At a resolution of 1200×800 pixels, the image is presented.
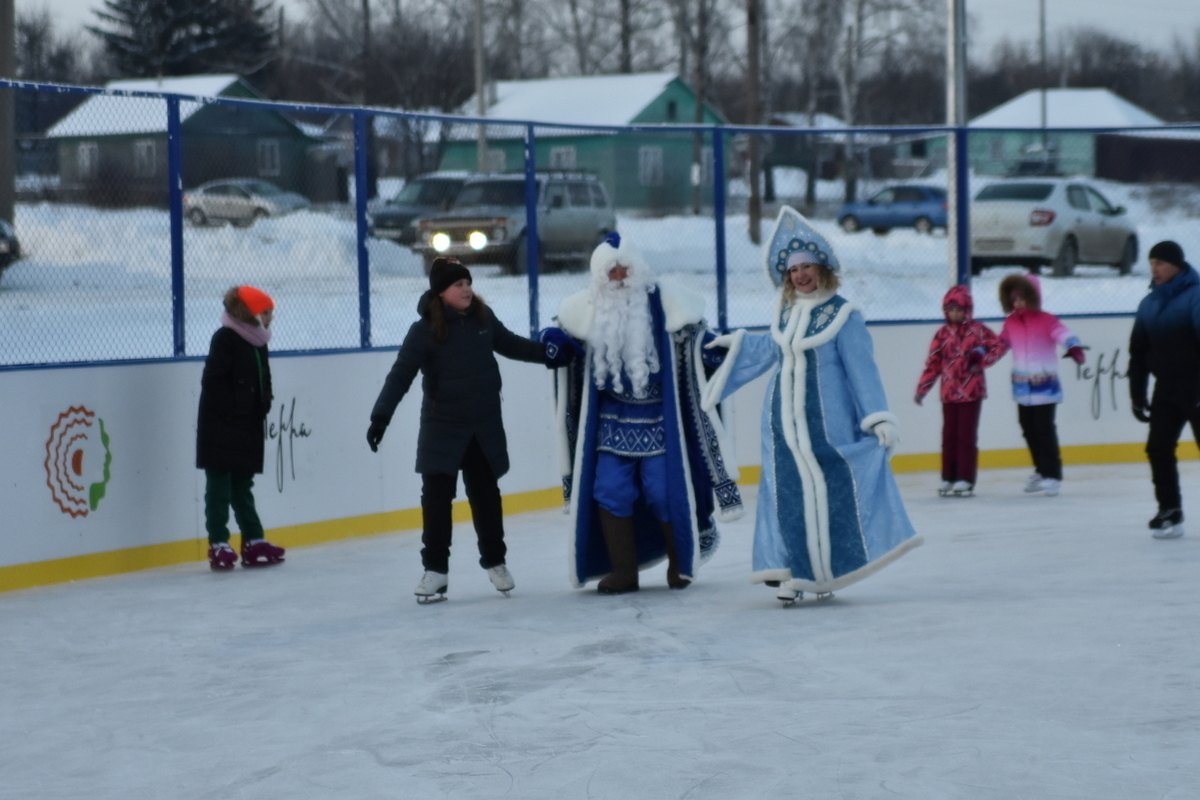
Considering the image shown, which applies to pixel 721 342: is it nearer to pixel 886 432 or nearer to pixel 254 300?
pixel 886 432

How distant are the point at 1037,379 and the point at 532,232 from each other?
11.0 feet

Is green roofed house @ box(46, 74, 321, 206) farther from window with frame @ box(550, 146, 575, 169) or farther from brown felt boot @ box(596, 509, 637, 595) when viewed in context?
brown felt boot @ box(596, 509, 637, 595)

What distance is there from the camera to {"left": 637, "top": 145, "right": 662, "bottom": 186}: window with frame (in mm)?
11595

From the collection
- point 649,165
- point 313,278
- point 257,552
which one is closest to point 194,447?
point 257,552

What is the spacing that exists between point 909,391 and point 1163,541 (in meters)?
4.03

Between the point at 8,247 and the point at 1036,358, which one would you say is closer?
the point at 8,247

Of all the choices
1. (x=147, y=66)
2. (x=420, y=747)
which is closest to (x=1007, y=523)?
(x=420, y=747)

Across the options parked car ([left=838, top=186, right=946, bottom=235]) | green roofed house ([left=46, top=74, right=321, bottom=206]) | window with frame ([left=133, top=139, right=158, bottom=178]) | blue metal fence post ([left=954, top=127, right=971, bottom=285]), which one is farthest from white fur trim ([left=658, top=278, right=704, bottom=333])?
parked car ([left=838, top=186, right=946, bottom=235])

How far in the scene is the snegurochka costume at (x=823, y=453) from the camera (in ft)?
21.3

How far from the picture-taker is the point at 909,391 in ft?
39.7

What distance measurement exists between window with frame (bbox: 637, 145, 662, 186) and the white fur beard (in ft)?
15.4

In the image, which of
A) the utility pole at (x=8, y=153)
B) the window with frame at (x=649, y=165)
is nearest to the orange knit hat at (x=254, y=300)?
the utility pole at (x=8, y=153)

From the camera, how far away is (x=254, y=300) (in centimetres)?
812

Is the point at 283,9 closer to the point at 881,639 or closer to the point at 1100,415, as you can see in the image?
the point at 1100,415
